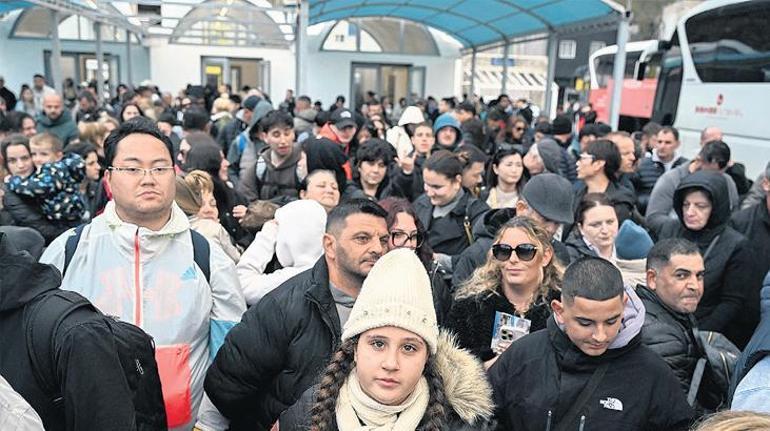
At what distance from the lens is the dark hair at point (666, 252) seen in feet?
10.7

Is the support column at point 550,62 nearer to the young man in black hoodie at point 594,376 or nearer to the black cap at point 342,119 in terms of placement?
the black cap at point 342,119

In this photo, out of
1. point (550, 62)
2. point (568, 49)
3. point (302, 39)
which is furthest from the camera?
point (568, 49)

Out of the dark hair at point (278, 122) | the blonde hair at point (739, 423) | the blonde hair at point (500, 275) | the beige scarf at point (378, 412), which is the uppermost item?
the dark hair at point (278, 122)

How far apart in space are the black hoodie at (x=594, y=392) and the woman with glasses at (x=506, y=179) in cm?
286

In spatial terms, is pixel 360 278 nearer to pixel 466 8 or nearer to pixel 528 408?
pixel 528 408

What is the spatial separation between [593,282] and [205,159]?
3322mm

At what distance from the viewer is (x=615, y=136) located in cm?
678

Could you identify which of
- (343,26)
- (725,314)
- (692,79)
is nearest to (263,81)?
(343,26)

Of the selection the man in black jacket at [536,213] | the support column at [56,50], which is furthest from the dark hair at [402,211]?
the support column at [56,50]

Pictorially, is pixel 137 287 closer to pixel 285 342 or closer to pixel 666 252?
pixel 285 342

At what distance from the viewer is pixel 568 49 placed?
44250 millimetres

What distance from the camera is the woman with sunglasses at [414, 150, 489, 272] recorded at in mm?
4730

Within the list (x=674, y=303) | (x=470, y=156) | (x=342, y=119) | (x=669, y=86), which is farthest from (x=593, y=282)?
(x=669, y=86)

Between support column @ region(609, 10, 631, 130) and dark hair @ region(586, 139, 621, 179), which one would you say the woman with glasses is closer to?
dark hair @ region(586, 139, 621, 179)
